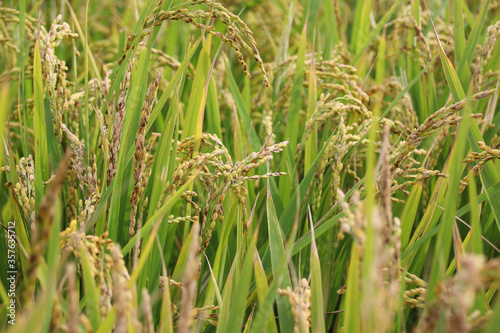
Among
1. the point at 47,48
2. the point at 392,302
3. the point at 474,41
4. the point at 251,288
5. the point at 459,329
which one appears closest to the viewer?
the point at 459,329

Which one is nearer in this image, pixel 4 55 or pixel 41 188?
pixel 41 188

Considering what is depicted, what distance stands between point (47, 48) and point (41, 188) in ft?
1.41

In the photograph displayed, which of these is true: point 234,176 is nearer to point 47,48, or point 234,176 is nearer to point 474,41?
point 47,48

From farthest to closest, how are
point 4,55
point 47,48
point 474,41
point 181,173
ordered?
point 4,55
point 474,41
point 47,48
point 181,173

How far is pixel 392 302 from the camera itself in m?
0.74

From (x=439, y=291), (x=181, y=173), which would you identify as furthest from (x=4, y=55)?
(x=439, y=291)

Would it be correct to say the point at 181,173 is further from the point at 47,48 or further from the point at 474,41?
the point at 474,41

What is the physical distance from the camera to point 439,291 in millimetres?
758

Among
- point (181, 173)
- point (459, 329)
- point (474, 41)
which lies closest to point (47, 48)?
point (181, 173)

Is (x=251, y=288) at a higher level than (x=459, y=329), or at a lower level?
lower

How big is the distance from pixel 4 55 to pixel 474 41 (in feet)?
7.40

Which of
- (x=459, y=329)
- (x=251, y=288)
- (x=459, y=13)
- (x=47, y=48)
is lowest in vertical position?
(x=251, y=288)

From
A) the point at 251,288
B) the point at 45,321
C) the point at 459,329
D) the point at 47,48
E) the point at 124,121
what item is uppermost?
the point at 47,48

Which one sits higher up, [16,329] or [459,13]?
[459,13]
